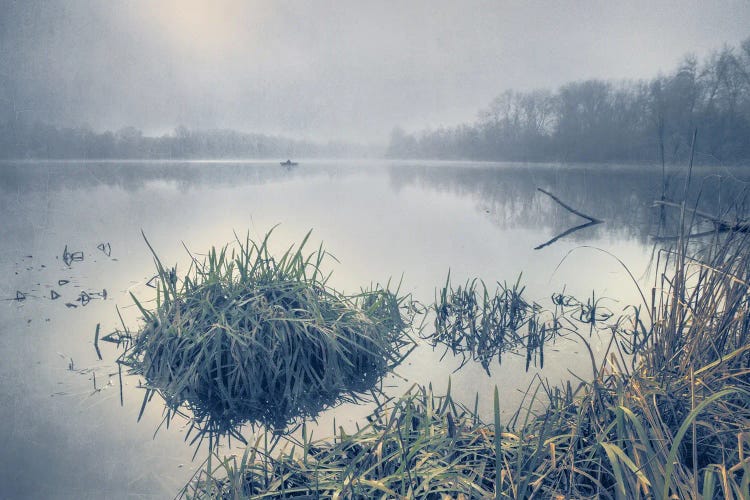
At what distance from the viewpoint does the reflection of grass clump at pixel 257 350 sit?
108 inches

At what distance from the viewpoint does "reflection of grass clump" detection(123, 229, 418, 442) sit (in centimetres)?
274

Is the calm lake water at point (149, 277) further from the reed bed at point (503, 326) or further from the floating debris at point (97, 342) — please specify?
the reed bed at point (503, 326)

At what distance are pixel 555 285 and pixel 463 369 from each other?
9.97 ft

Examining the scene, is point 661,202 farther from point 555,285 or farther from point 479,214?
point 479,214

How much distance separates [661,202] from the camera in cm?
204

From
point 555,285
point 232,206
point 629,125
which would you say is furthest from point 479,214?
point 629,125

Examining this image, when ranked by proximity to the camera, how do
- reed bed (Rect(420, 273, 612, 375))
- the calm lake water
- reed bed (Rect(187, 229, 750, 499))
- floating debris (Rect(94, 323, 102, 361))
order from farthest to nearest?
reed bed (Rect(420, 273, 612, 375)) → floating debris (Rect(94, 323, 102, 361)) → the calm lake water → reed bed (Rect(187, 229, 750, 499))

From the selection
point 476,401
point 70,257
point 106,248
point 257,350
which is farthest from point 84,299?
point 476,401

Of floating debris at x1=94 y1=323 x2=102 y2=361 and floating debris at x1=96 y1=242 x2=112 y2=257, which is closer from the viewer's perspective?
floating debris at x1=94 y1=323 x2=102 y2=361

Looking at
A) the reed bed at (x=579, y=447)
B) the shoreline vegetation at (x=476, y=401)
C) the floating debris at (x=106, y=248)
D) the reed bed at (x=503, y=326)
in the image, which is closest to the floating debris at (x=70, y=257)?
the floating debris at (x=106, y=248)

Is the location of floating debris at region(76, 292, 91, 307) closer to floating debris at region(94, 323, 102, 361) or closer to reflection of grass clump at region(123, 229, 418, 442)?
floating debris at region(94, 323, 102, 361)

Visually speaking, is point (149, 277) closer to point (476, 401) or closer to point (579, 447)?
point (476, 401)

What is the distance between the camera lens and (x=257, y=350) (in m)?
2.80

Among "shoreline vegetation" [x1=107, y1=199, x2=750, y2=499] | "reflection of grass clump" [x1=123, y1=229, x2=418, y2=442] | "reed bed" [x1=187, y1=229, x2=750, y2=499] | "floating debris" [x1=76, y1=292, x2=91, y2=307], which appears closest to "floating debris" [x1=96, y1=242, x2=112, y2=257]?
"floating debris" [x1=76, y1=292, x2=91, y2=307]
